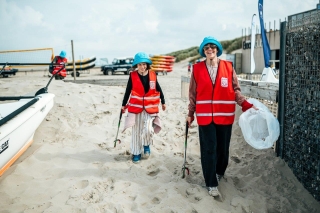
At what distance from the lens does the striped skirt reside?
437 cm

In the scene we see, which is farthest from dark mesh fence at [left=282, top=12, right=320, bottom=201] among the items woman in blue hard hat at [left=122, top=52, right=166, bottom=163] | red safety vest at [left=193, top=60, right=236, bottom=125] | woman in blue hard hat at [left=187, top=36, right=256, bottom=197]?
woman in blue hard hat at [left=122, top=52, right=166, bottom=163]

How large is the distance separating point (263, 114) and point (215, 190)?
1054 mm

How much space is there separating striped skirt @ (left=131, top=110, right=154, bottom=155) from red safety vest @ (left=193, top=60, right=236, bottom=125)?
4.25ft

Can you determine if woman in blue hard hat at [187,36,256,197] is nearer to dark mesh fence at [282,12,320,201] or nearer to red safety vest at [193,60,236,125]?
red safety vest at [193,60,236,125]

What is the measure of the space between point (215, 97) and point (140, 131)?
158 cm

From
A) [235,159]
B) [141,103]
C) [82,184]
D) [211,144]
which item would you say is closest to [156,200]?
[211,144]

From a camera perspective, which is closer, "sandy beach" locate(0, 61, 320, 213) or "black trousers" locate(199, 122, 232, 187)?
"sandy beach" locate(0, 61, 320, 213)

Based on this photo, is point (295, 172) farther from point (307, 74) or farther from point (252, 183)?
point (307, 74)

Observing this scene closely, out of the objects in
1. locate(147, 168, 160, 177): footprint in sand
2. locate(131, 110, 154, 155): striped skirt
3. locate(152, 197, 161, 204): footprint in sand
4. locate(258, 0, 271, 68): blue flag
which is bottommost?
locate(152, 197, 161, 204): footprint in sand

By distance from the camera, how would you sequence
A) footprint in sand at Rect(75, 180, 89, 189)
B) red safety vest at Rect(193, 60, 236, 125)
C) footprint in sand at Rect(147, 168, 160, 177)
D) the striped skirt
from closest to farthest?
red safety vest at Rect(193, 60, 236, 125), footprint in sand at Rect(75, 180, 89, 189), footprint in sand at Rect(147, 168, 160, 177), the striped skirt

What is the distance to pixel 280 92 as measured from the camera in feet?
12.8

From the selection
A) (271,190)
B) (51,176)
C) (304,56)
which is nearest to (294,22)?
(304,56)

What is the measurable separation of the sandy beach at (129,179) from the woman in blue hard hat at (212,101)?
38 cm

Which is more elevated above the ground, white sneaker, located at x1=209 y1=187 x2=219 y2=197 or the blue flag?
the blue flag
